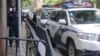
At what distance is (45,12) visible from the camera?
19.5 meters

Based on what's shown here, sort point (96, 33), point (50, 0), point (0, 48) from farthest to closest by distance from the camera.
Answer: point (50, 0) < point (96, 33) < point (0, 48)

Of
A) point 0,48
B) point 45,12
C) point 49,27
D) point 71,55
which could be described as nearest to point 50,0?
point 45,12

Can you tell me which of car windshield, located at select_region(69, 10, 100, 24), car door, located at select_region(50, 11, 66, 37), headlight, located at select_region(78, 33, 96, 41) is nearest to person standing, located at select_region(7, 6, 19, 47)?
car door, located at select_region(50, 11, 66, 37)

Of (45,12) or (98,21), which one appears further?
(45,12)

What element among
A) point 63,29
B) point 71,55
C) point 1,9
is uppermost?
point 1,9

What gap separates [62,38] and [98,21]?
4.19 feet

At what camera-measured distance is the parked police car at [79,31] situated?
26.2 feet

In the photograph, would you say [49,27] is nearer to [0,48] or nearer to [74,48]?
[74,48]

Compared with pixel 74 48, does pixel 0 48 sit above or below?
above

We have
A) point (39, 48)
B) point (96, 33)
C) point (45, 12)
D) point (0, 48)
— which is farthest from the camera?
point (45, 12)

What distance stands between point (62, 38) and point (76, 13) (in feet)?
3.20

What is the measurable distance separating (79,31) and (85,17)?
4.81 ft

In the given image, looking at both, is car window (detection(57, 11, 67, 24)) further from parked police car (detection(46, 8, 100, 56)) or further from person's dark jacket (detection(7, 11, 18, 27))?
person's dark jacket (detection(7, 11, 18, 27))

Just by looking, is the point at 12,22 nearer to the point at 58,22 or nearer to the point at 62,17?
the point at 58,22
